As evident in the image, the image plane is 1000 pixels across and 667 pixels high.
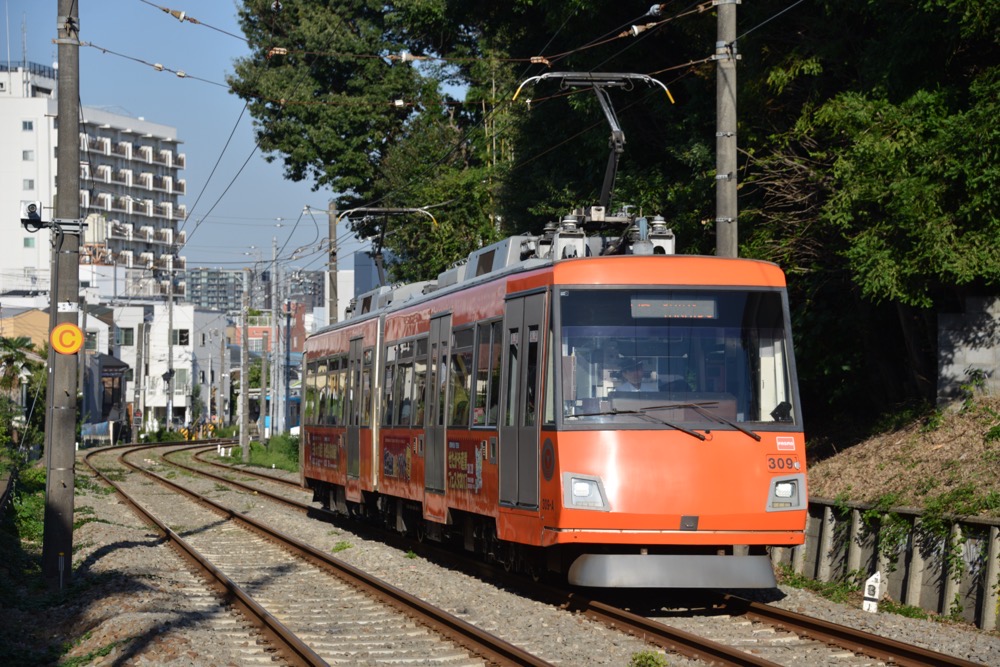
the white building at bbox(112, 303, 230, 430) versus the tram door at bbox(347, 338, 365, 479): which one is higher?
the white building at bbox(112, 303, 230, 430)

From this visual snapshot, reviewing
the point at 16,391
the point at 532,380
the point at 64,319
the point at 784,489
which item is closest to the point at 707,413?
the point at 784,489

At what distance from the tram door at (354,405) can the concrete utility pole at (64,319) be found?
654 cm

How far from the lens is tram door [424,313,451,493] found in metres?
16.6

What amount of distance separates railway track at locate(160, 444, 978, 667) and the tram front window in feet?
5.77

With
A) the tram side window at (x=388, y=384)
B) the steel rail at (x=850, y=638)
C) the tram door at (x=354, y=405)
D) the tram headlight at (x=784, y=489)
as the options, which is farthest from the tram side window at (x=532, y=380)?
the tram door at (x=354, y=405)

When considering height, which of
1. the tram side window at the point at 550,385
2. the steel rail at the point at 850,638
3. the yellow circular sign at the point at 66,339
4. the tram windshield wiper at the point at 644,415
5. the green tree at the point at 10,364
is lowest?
the steel rail at the point at 850,638

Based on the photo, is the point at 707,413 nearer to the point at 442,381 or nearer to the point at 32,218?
the point at 442,381

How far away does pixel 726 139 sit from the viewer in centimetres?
1614

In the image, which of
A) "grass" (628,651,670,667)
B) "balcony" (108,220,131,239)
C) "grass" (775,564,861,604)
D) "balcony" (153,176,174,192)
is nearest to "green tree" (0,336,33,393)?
"grass" (775,564,861,604)

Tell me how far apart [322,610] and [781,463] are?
4.72m

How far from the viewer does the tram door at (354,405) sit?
21797 millimetres

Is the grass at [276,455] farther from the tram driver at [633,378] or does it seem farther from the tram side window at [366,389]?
the tram driver at [633,378]

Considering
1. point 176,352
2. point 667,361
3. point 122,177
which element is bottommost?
point 667,361

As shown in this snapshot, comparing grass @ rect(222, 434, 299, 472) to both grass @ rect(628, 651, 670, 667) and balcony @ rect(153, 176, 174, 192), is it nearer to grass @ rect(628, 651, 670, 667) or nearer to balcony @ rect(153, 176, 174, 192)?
grass @ rect(628, 651, 670, 667)
